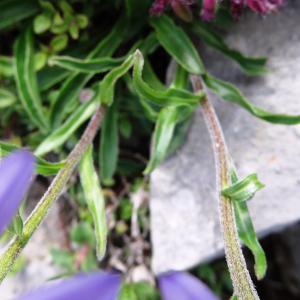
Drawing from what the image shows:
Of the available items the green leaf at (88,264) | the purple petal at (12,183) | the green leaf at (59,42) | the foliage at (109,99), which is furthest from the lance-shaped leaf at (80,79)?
the purple petal at (12,183)

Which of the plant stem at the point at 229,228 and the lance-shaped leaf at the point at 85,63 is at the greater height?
the lance-shaped leaf at the point at 85,63

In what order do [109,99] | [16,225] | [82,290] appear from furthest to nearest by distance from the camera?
[109,99] → [16,225] → [82,290]

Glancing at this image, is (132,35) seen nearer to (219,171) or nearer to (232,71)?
(232,71)

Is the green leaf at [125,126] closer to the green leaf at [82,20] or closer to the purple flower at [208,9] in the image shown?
the green leaf at [82,20]

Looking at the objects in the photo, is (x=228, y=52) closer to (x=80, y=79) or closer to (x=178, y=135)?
(x=178, y=135)

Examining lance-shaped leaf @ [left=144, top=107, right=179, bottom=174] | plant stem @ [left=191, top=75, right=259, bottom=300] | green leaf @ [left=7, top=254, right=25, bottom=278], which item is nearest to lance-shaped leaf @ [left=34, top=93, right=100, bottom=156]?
lance-shaped leaf @ [left=144, top=107, right=179, bottom=174]

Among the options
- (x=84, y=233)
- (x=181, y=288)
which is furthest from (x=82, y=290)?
(x=84, y=233)

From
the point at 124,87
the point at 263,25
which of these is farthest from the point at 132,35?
the point at 263,25
